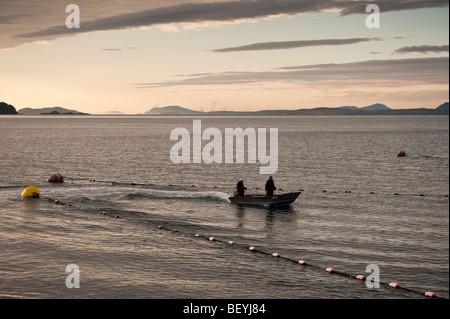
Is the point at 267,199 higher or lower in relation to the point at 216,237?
higher

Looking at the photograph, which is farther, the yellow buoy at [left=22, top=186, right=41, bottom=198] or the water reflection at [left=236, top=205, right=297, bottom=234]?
the yellow buoy at [left=22, top=186, right=41, bottom=198]

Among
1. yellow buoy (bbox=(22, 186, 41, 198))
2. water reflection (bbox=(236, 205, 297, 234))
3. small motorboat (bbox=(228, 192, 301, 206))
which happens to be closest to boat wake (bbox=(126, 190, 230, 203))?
small motorboat (bbox=(228, 192, 301, 206))

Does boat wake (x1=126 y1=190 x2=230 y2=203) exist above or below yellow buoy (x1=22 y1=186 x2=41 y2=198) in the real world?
below

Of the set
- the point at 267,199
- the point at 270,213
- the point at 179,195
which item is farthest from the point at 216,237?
the point at 179,195

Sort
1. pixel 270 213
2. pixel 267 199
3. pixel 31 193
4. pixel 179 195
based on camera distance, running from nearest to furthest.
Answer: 1. pixel 270 213
2. pixel 267 199
3. pixel 31 193
4. pixel 179 195

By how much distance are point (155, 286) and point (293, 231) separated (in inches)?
537

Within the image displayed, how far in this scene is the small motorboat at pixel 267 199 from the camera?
136 feet

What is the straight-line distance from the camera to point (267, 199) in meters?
41.6

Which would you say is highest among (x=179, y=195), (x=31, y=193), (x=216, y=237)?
(x=31, y=193)

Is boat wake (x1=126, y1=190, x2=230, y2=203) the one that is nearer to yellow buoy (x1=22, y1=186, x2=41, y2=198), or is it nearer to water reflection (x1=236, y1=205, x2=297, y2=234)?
water reflection (x1=236, y1=205, x2=297, y2=234)

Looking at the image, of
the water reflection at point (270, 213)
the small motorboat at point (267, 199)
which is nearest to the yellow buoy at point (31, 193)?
the small motorboat at point (267, 199)

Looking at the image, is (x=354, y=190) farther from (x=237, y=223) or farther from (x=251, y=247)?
(x=251, y=247)

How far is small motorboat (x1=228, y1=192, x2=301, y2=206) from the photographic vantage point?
41.5 m

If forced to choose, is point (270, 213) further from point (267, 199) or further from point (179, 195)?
point (179, 195)
